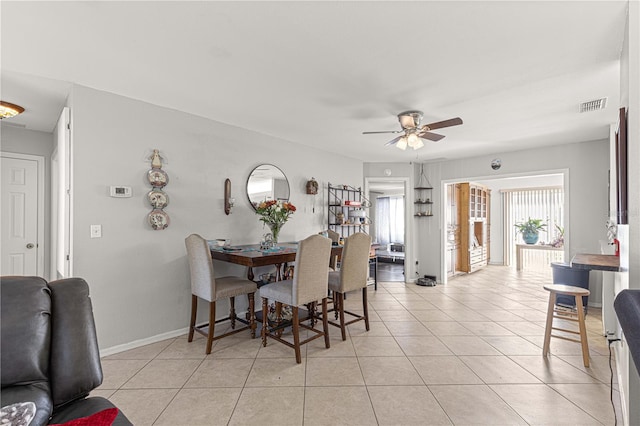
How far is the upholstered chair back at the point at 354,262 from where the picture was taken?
9.90 ft

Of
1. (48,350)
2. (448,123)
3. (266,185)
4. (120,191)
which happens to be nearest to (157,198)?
(120,191)

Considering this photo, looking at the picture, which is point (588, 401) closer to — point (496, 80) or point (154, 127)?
point (496, 80)

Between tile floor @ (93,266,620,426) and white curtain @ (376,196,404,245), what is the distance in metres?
6.16

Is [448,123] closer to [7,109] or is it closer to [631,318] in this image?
[631,318]

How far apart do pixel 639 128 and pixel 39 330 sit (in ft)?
9.72

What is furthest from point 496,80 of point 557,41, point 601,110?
point 601,110

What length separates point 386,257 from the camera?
8.14 m

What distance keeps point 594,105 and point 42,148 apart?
644 centimetres

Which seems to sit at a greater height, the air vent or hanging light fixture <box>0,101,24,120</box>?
the air vent

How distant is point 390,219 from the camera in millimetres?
9742

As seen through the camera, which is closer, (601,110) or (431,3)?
(431,3)

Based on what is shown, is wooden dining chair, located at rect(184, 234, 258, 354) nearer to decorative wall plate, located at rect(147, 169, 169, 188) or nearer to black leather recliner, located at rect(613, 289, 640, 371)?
decorative wall plate, located at rect(147, 169, 169, 188)

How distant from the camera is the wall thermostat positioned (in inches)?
108

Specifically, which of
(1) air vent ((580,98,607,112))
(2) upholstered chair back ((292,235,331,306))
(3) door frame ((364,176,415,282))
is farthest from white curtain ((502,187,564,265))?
(2) upholstered chair back ((292,235,331,306))
